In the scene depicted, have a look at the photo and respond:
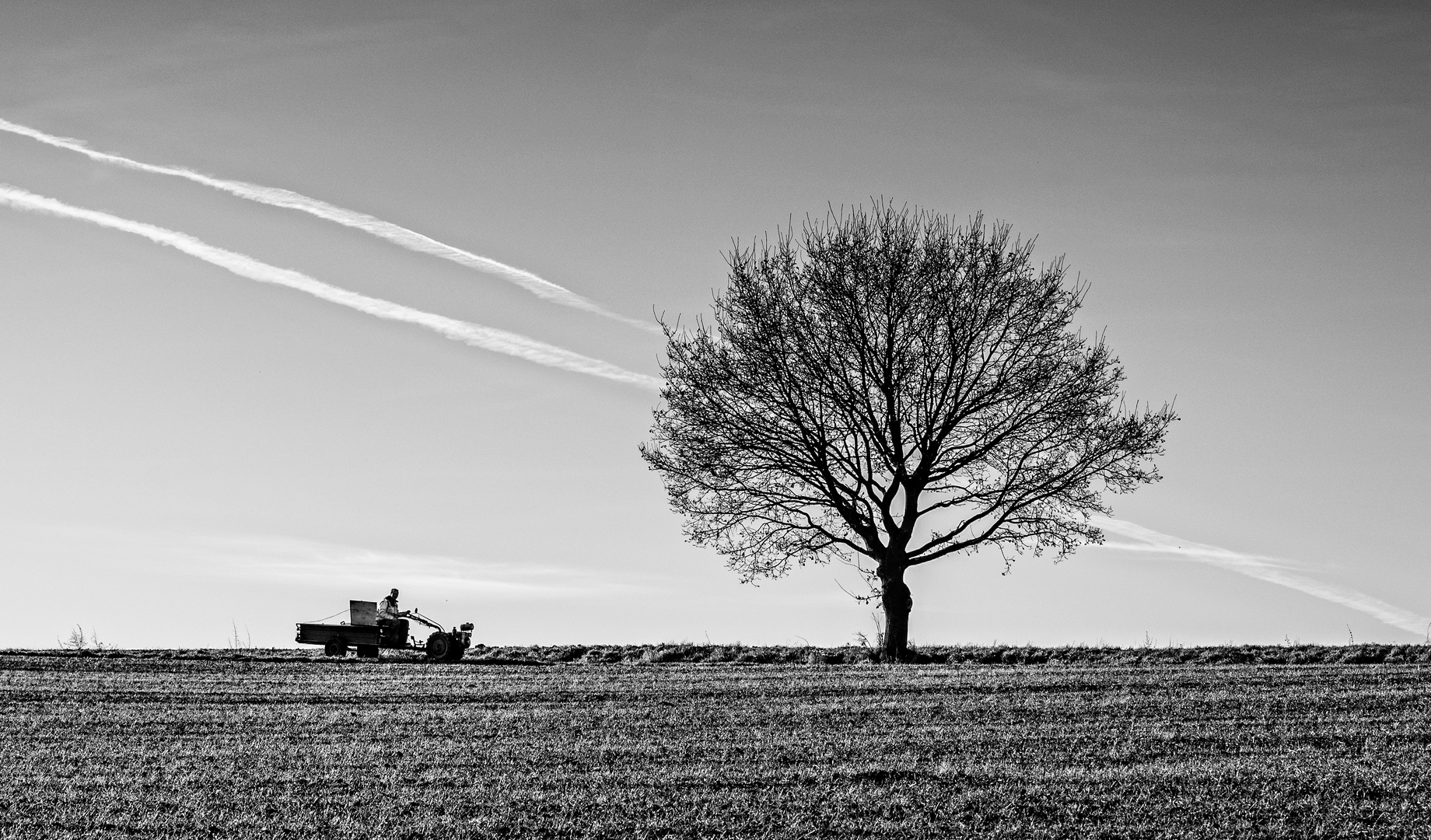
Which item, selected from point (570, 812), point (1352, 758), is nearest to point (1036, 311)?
point (1352, 758)

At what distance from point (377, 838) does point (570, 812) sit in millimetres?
1663

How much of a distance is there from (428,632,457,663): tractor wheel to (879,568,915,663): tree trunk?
9836 millimetres


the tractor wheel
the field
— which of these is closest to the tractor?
the tractor wheel

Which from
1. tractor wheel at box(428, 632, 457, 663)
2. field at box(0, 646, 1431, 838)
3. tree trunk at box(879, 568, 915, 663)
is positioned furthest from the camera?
tractor wheel at box(428, 632, 457, 663)

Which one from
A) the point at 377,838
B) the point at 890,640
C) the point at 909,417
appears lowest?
the point at 377,838

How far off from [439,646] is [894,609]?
10.4 metres

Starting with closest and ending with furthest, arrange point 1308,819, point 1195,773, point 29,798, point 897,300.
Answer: point 1308,819 → point 29,798 → point 1195,773 → point 897,300

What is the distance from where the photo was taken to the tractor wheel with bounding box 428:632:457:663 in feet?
107

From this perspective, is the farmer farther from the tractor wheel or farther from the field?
the field

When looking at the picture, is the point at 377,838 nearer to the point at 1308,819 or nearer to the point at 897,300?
the point at 1308,819

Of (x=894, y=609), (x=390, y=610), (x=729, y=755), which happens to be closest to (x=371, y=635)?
(x=390, y=610)

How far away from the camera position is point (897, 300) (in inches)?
1200

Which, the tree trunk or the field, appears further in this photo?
the tree trunk

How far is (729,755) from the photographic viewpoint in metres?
14.7
